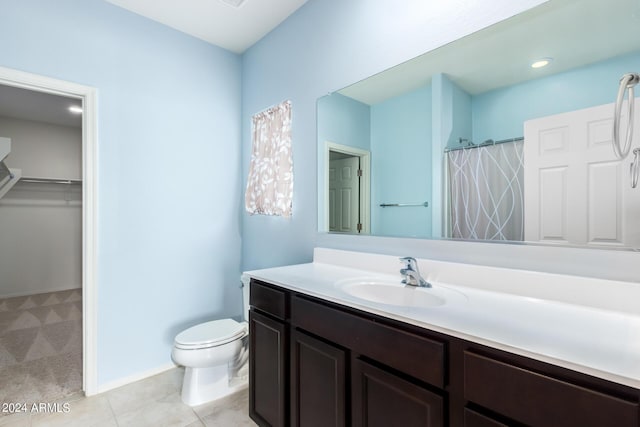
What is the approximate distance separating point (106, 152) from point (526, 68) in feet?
7.82

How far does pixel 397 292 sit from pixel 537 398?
694 mm

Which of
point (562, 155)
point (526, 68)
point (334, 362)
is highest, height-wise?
point (526, 68)

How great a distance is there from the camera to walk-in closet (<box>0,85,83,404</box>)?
297cm

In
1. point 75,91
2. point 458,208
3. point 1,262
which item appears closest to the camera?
point 458,208

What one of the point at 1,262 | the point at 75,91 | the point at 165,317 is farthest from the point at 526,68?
the point at 1,262

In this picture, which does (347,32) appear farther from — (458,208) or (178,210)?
(178,210)

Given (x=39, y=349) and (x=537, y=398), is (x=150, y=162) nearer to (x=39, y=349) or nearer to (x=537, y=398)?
(x=39, y=349)

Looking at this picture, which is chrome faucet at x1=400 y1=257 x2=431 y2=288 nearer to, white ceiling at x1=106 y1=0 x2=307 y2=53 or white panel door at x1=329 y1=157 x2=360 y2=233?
white panel door at x1=329 y1=157 x2=360 y2=233

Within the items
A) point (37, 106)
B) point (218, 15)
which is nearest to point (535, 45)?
point (218, 15)

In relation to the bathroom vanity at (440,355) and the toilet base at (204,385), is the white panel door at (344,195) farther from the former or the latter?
the toilet base at (204,385)

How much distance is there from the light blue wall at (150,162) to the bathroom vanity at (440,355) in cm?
107

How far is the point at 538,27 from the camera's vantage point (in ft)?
3.68

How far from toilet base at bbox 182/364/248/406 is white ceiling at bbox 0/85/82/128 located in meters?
2.79

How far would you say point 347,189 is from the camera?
1807mm
